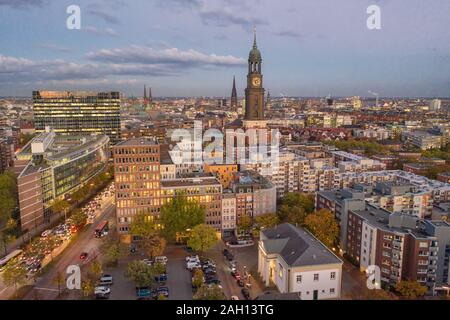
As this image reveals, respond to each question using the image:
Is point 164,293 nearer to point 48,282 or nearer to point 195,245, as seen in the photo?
point 195,245

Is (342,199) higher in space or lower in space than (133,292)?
higher

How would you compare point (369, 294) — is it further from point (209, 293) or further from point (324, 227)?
point (324, 227)

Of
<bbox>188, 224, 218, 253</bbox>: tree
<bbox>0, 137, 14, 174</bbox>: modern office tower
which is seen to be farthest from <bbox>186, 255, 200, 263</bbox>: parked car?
<bbox>0, 137, 14, 174</bbox>: modern office tower

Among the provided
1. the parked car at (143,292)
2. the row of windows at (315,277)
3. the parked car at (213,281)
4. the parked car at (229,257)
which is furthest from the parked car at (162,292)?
the row of windows at (315,277)

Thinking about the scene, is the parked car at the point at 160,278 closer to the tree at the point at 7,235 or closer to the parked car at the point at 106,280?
the parked car at the point at 106,280

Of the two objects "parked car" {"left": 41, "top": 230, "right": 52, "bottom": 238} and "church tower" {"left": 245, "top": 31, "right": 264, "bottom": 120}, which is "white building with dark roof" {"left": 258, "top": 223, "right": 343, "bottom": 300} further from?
"church tower" {"left": 245, "top": 31, "right": 264, "bottom": 120}
